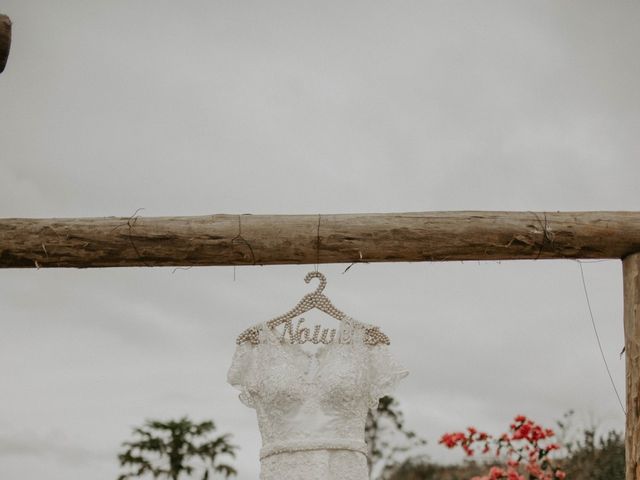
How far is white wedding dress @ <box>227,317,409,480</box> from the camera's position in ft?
11.3

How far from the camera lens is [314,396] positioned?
3502mm

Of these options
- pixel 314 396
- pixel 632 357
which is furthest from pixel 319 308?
pixel 632 357

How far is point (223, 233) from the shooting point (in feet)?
10.7

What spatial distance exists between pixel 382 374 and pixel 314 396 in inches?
12.7

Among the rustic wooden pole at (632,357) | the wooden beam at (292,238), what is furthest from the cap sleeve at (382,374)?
the rustic wooden pole at (632,357)

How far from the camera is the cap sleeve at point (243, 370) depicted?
3564 mm

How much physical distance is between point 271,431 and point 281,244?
86cm

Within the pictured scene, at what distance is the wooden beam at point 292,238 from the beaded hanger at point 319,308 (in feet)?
0.78

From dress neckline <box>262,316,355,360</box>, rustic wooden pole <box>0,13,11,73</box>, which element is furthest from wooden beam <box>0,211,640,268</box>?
rustic wooden pole <box>0,13,11,73</box>

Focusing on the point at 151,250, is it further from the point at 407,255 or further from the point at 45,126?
the point at 45,126

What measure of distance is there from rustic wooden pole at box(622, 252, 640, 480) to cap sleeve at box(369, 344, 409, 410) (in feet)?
3.09

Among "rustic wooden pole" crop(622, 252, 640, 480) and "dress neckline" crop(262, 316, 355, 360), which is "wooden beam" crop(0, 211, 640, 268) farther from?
"dress neckline" crop(262, 316, 355, 360)

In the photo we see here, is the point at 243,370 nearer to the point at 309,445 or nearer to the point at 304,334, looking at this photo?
the point at 304,334

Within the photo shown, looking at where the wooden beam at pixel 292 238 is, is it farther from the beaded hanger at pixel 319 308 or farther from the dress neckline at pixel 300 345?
the dress neckline at pixel 300 345
